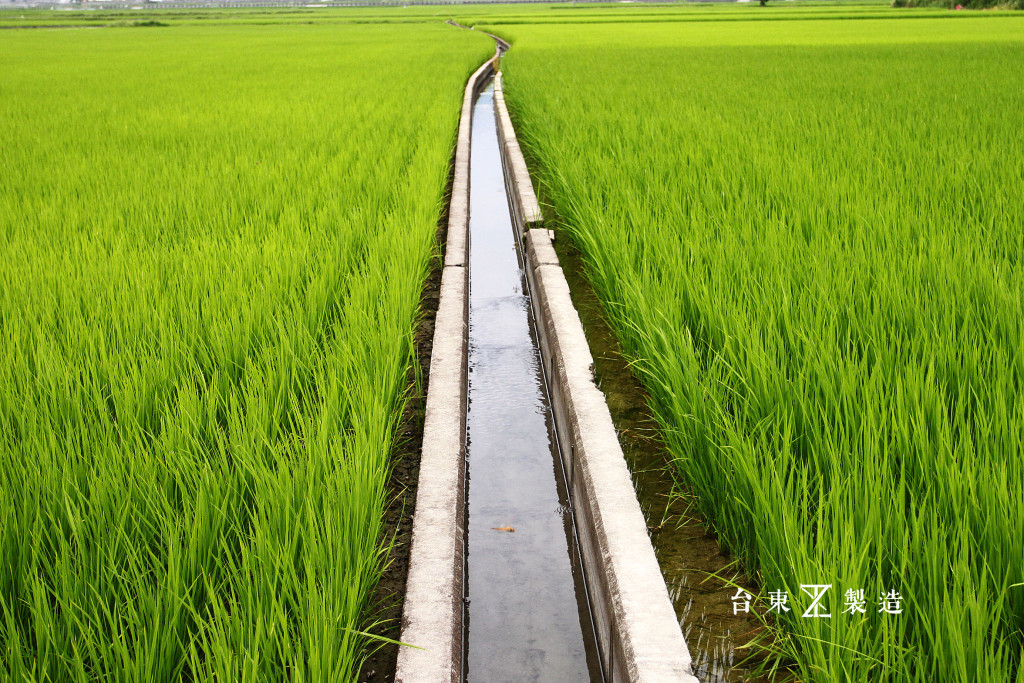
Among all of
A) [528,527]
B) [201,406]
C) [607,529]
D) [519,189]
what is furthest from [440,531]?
[519,189]

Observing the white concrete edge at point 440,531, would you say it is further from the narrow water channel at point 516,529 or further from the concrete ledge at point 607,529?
the concrete ledge at point 607,529

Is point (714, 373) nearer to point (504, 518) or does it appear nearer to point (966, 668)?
point (504, 518)

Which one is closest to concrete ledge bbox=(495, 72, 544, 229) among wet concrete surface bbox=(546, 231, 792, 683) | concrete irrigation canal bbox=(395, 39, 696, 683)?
concrete irrigation canal bbox=(395, 39, 696, 683)

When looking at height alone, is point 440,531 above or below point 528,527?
above

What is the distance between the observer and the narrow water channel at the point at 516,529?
173 centimetres

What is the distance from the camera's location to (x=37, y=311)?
2.53 m

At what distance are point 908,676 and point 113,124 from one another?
7833mm

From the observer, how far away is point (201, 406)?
1.94 m

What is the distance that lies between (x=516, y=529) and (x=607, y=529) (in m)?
0.52

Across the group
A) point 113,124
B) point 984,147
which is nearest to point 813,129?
point 984,147

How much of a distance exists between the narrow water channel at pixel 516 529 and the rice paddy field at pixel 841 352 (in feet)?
1.32

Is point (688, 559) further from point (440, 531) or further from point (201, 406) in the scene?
point (201, 406)

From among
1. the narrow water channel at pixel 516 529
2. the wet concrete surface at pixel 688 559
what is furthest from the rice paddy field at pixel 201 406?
the wet concrete surface at pixel 688 559

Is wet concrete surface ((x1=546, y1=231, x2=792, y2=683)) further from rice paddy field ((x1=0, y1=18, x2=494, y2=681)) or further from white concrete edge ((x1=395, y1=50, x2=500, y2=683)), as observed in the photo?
rice paddy field ((x1=0, y1=18, x2=494, y2=681))
